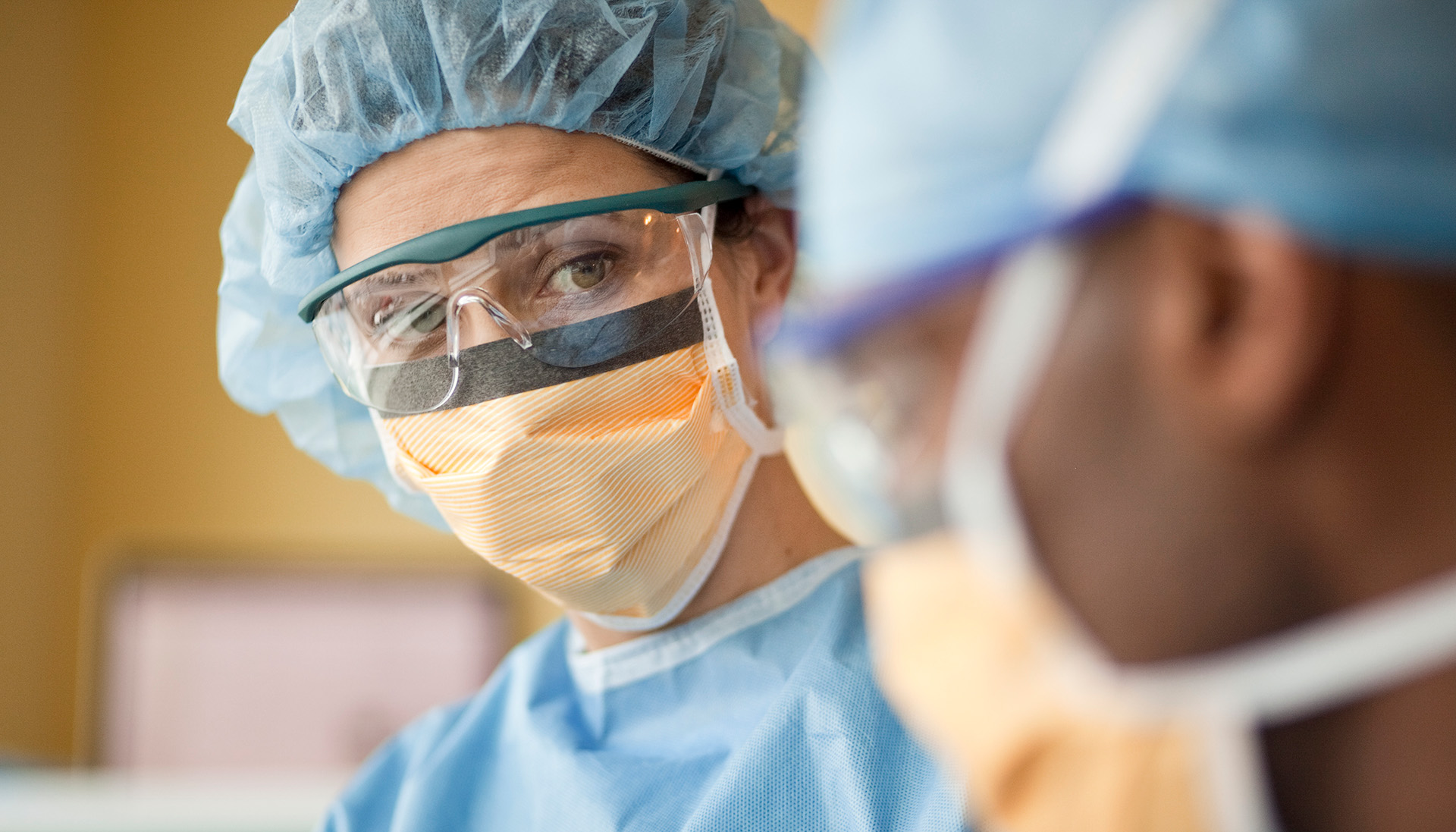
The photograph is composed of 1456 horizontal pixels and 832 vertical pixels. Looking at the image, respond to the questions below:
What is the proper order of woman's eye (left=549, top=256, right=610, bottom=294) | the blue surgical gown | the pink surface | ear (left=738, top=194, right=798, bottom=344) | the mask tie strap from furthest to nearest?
the pink surface → ear (left=738, top=194, right=798, bottom=344) → woman's eye (left=549, top=256, right=610, bottom=294) → the blue surgical gown → the mask tie strap

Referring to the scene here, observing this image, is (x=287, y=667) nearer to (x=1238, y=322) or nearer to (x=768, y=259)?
(x=768, y=259)

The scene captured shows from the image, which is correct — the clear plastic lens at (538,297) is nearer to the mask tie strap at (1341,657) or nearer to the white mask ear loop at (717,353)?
the white mask ear loop at (717,353)

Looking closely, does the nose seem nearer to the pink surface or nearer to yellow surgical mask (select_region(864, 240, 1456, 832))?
yellow surgical mask (select_region(864, 240, 1456, 832))

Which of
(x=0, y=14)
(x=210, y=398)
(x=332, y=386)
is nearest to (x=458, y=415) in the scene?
(x=332, y=386)

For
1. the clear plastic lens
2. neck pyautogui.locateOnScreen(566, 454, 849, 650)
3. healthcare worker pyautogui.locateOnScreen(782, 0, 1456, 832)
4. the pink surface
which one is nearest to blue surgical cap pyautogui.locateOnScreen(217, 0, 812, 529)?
the clear plastic lens

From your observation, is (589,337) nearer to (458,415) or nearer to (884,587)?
Result: (458,415)

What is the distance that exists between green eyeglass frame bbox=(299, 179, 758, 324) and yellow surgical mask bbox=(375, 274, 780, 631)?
10 cm

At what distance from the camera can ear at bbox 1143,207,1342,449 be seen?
1.59 ft

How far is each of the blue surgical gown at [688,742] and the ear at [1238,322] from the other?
56cm

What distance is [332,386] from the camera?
1438 mm

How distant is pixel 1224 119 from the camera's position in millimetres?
484

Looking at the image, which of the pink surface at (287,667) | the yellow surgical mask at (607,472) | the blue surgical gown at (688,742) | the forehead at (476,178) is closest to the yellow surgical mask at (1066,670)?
the blue surgical gown at (688,742)

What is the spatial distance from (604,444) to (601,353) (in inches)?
3.8

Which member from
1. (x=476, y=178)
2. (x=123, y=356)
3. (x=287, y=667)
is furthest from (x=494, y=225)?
(x=123, y=356)
